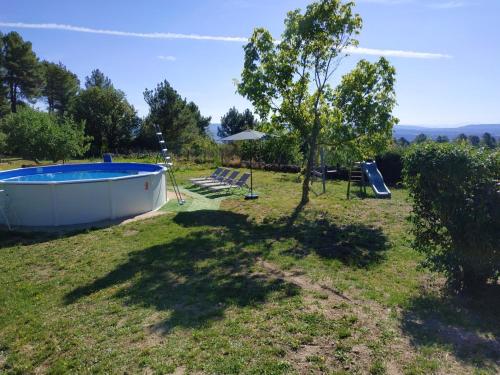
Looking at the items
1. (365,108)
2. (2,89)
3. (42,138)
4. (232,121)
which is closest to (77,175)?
(42,138)

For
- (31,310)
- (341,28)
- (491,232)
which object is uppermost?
(341,28)

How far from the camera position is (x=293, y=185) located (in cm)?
1747

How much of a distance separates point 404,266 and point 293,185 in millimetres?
10610

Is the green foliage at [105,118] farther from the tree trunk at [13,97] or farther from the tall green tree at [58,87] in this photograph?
the tall green tree at [58,87]

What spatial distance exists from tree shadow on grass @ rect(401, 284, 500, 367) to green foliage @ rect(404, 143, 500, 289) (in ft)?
1.22

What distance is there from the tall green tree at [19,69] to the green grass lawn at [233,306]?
42387 mm

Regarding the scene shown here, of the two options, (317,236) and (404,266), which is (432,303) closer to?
(404,266)

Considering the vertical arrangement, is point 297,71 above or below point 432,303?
above

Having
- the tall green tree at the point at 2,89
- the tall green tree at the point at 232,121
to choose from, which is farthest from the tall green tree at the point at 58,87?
the tall green tree at the point at 232,121

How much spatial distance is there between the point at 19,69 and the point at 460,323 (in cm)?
5126

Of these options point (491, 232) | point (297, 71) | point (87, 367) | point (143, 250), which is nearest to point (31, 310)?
point (87, 367)

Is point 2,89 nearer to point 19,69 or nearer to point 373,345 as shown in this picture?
point 19,69

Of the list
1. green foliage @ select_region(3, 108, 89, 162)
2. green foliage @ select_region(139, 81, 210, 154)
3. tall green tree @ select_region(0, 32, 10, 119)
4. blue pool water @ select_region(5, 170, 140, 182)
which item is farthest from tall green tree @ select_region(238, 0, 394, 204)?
tall green tree @ select_region(0, 32, 10, 119)

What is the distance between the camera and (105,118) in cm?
3938
